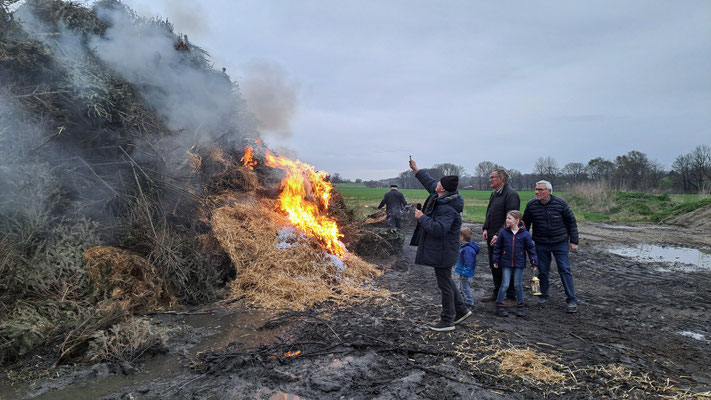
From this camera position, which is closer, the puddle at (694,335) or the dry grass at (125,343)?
the dry grass at (125,343)

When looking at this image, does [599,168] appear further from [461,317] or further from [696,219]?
[461,317]

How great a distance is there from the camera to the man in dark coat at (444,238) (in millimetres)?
4676

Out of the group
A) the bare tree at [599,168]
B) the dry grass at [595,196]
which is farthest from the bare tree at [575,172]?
the dry grass at [595,196]

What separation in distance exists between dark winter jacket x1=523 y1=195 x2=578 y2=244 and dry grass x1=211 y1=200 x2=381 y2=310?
2921mm

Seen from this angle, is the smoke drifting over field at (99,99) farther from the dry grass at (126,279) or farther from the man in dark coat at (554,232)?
the man in dark coat at (554,232)

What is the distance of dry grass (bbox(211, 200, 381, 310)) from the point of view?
6.17 m

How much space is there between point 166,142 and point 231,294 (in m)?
3.27

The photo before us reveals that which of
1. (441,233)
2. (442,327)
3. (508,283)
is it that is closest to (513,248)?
(508,283)

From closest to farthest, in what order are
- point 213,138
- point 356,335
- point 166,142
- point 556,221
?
1. point 356,335
2. point 556,221
3. point 166,142
4. point 213,138

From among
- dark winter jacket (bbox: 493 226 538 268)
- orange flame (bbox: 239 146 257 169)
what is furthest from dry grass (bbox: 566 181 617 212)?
orange flame (bbox: 239 146 257 169)

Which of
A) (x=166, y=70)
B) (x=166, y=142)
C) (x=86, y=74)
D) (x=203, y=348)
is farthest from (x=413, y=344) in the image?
(x=166, y=70)

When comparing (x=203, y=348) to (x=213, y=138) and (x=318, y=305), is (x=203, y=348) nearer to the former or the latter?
(x=318, y=305)

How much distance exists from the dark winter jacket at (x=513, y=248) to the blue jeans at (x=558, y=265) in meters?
0.29

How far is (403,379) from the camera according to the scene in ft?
11.7
